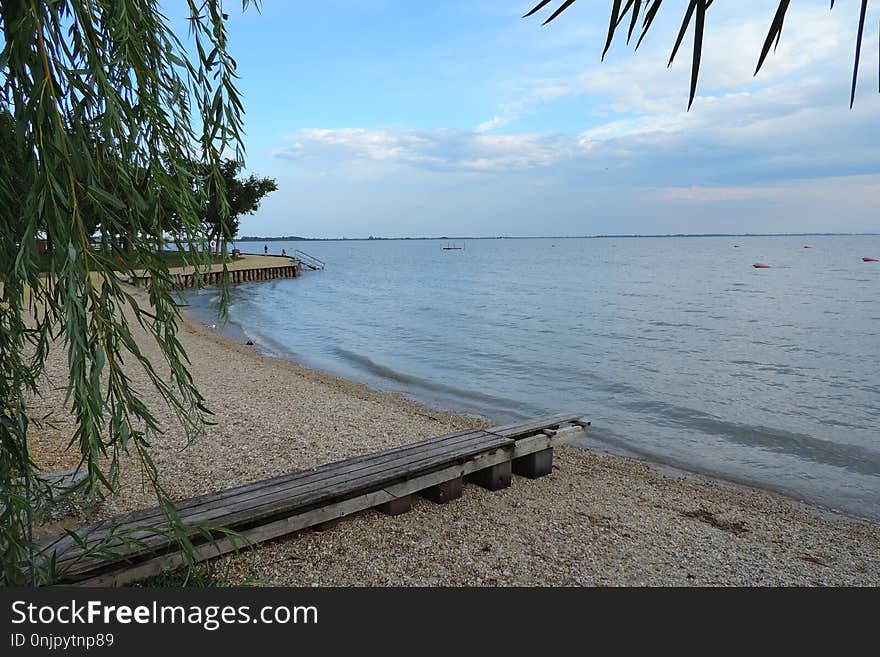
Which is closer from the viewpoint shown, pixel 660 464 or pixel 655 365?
pixel 660 464

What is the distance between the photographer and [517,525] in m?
5.91

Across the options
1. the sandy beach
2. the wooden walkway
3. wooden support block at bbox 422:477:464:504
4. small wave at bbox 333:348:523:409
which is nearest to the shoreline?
the sandy beach

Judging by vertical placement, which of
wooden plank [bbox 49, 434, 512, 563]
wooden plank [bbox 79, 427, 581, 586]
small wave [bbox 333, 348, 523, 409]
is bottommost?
small wave [bbox 333, 348, 523, 409]

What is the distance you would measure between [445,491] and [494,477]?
725 millimetres

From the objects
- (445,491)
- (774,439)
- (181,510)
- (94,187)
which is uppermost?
(94,187)

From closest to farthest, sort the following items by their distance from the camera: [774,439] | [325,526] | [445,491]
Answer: [325,526], [445,491], [774,439]

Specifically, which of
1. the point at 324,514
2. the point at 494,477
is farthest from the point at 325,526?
the point at 494,477

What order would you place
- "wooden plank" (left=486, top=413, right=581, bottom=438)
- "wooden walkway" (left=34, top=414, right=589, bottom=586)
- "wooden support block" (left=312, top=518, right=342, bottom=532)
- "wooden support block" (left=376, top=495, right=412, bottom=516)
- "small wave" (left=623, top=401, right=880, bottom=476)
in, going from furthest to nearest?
"small wave" (left=623, top=401, right=880, bottom=476), "wooden plank" (left=486, top=413, right=581, bottom=438), "wooden support block" (left=376, top=495, right=412, bottom=516), "wooden support block" (left=312, top=518, right=342, bottom=532), "wooden walkway" (left=34, top=414, right=589, bottom=586)

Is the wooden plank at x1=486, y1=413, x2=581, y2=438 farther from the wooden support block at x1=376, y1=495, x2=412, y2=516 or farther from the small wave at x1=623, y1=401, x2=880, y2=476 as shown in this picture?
the small wave at x1=623, y1=401, x2=880, y2=476

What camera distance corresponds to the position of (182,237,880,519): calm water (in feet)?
36.1

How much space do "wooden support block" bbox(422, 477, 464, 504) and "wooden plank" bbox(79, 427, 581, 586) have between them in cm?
16

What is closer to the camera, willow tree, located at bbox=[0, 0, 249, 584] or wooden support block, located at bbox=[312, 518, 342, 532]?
willow tree, located at bbox=[0, 0, 249, 584]

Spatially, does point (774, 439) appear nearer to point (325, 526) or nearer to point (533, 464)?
point (533, 464)

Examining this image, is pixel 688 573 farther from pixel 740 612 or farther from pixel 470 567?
pixel 740 612
